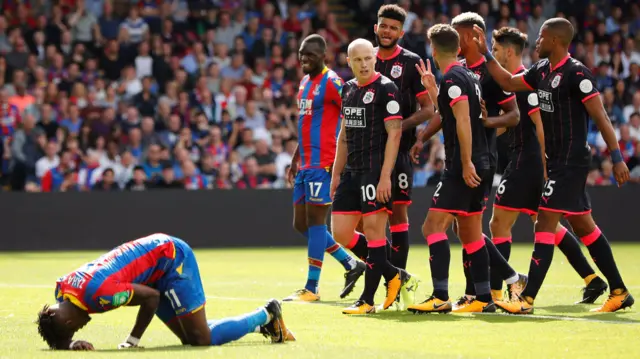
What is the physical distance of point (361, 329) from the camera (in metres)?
7.62

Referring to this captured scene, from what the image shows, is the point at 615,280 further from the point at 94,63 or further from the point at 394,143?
the point at 94,63

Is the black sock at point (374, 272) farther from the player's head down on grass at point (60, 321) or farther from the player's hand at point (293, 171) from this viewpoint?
the player's head down on grass at point (60, 321)

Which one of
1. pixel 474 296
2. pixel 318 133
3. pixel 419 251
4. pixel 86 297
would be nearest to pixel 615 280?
pixel 474 296

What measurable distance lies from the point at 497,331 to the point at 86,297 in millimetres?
2782

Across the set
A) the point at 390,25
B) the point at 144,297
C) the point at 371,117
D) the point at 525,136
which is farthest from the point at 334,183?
the point at 144,297

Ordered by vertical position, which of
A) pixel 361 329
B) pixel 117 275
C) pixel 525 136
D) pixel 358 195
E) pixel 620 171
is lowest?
pixel 361 329

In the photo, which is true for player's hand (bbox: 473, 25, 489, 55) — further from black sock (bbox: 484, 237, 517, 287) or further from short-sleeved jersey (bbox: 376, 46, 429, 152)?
black sock (bbox: 484, 237, 517, 287)

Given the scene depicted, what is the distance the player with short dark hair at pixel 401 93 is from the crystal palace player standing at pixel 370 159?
49 cm

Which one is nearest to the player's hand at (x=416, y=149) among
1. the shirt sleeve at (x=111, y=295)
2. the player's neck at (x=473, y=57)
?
the player's neck at (x=473, y=57)

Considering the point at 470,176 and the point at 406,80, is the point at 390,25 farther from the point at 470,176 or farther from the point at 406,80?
the point at 470,176

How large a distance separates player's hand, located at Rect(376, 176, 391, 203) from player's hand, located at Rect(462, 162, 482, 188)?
0.61m

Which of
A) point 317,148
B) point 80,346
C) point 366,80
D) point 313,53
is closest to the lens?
point 80,346

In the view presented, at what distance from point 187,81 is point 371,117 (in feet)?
38.4

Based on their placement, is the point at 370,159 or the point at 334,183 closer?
the point at 370,159
